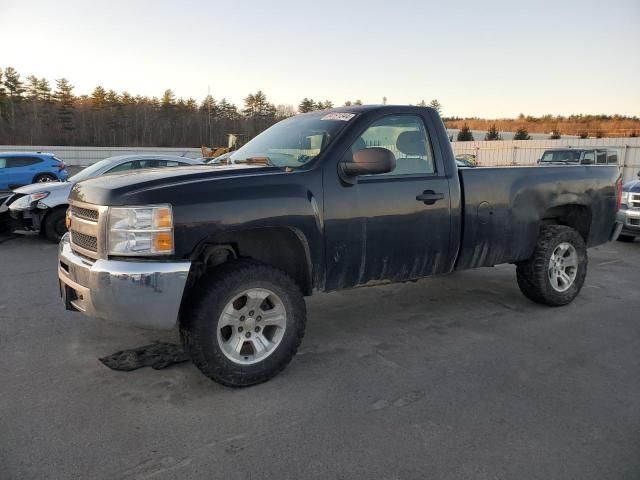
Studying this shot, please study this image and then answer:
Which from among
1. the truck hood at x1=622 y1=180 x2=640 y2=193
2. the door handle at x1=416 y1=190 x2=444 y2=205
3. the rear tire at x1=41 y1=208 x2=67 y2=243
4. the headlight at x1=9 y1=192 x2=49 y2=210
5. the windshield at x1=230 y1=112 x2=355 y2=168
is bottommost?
the rear tire at x1=41 y1=208 x2=67 y2=243

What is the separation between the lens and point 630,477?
2531 millimetres

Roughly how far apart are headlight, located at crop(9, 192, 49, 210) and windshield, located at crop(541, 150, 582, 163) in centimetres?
1561

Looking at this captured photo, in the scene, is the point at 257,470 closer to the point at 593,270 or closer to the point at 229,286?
the point at 229,286

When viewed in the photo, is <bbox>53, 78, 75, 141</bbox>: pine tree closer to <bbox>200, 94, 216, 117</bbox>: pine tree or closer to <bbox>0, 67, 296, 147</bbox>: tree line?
<bbox>0, 67, 296, 147</bbox>: tree line

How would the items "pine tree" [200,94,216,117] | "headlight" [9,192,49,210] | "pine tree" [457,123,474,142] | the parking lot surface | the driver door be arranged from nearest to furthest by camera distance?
the parking lot surface → the driver door → "headlight" [9,192,49,210] → "pine tree" [457,123,474,142] → "pine tree" [200,94,216,117]

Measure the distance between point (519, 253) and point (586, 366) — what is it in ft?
4.62

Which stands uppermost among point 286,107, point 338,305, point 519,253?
point 286,107

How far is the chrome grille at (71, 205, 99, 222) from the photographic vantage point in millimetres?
3263

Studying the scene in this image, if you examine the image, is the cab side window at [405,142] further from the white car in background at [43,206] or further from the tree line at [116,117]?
the tree line at [116,117]

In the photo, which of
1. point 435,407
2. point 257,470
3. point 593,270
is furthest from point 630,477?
point 593,270

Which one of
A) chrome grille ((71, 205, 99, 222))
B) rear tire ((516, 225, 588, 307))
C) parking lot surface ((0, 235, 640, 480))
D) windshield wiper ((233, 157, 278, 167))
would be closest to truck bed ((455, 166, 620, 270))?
rear tire ((516, 225, 588, 307))

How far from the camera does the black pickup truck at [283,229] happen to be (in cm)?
309

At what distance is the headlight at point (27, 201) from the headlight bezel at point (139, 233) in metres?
6.28

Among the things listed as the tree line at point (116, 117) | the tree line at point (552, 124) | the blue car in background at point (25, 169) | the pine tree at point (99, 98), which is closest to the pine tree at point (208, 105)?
the tree line at point (116, 117)
